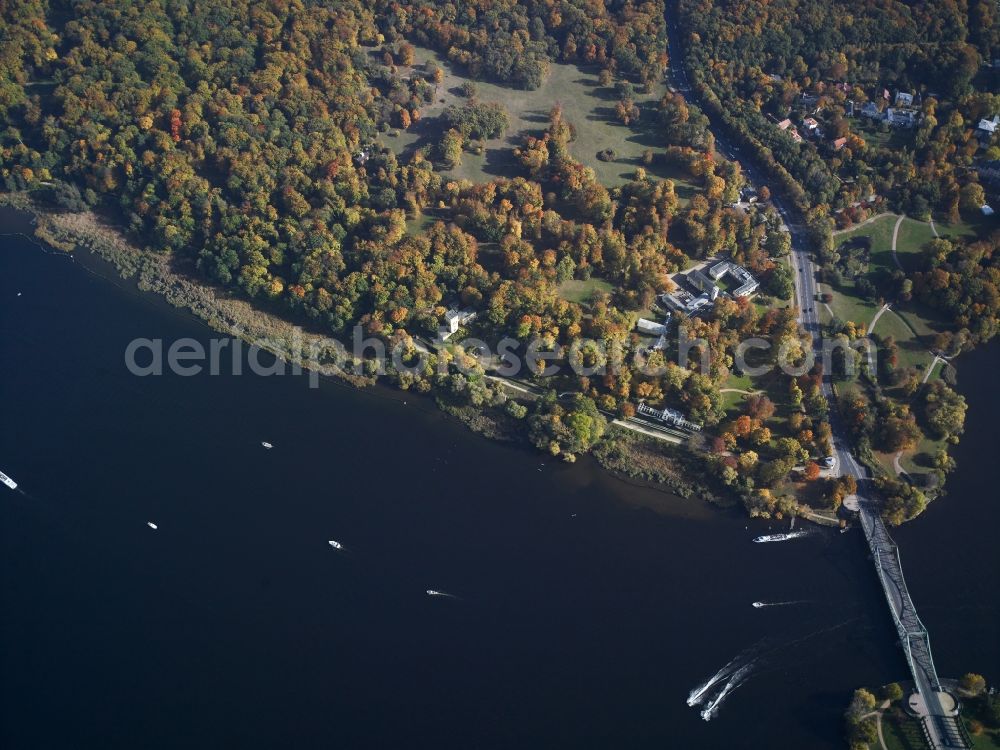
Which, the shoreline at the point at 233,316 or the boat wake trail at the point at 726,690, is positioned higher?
the shoreline at the point at 233,316

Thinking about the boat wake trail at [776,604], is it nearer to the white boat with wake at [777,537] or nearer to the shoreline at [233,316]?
the white boat with wake at [777,537]

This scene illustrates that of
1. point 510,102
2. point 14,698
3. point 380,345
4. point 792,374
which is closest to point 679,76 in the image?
point 510,102

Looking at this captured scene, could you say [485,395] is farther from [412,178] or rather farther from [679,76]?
[679,76]

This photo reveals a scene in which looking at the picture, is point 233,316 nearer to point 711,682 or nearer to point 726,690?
point 711,682

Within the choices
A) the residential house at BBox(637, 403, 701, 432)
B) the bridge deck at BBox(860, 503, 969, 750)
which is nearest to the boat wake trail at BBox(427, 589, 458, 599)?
the residential house at BBox(637, 403, 701, 432)

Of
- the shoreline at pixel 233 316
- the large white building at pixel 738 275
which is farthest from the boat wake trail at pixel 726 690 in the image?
the large white building at pixel 738 275

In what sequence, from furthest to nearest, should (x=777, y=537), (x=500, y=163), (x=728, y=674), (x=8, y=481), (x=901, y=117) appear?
(x=901, y=117)
(x=500, y=163)
(x=8, y=481)
(x=777, y=537)
(x=728, y=674)

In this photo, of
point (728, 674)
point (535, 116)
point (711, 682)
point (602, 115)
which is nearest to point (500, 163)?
point (535, 116)

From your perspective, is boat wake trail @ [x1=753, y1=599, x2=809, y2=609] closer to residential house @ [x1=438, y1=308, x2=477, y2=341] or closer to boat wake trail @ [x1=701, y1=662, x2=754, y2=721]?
boat wake trail @ [x1=701, y1=662, x2=754, y2=721]
